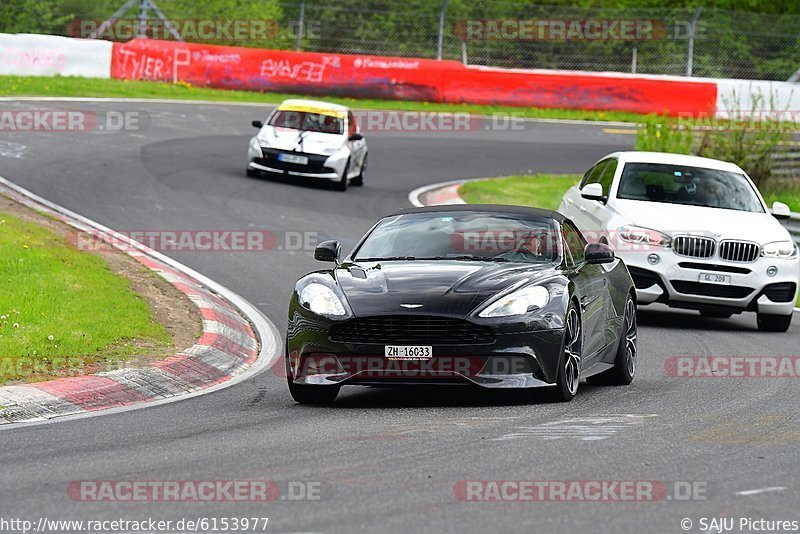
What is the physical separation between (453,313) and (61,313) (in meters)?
3.87

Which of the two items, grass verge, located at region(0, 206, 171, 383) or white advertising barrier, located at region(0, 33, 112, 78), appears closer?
grass verge, located at region(0, 206, 171, 383)

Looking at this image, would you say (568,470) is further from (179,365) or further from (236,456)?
(179,365)

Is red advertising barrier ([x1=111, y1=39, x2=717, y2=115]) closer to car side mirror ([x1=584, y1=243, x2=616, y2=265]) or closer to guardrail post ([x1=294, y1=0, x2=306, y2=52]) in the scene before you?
guardrail post ([x1=294, y1=0, x2=306, y2=52])

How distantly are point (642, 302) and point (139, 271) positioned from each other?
512 centimetres

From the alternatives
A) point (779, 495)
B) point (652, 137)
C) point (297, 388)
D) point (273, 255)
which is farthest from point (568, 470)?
point (652, 137)

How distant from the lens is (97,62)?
35.4 meters

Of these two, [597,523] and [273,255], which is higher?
[597,523]

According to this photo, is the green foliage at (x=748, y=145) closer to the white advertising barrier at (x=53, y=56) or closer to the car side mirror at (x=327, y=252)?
the white advertising barrier at (x=53, y=56)

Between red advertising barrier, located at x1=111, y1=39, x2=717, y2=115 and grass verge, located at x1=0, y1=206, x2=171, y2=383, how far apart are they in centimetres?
2175

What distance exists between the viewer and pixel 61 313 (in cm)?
1144

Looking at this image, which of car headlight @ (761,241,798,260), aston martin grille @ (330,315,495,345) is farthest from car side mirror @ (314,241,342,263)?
car headlight @ (761,241,798,260)

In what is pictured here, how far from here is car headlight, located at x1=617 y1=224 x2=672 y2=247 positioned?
1477 cm

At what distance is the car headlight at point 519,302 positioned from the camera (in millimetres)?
9062

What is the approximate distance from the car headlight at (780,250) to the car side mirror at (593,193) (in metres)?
1.84
